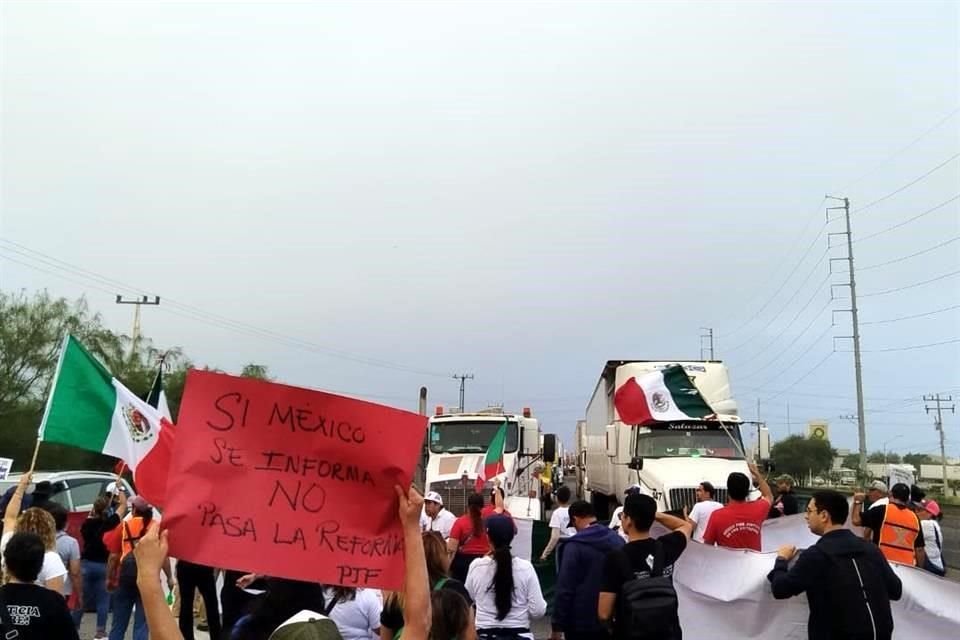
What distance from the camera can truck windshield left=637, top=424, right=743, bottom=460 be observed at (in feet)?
56.3

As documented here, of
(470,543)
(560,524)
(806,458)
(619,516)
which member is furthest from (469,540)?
(806,458)

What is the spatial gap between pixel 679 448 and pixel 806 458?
7404cm

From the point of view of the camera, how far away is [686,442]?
1734 centimetres

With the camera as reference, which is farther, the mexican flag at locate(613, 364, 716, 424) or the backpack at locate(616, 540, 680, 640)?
the mexican flag at locate(613, 364, 716, 424)

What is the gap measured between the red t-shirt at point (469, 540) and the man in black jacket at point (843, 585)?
3.74m

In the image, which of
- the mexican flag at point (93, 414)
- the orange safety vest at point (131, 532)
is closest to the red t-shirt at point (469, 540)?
the orange safety vest at point (131, 532)

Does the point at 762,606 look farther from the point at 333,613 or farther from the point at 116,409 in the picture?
the point at 116,409

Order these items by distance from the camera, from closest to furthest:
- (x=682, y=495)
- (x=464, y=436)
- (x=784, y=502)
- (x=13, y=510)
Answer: (x=13, y=510)
(x=784, y=502)
(x=682, y=495)
(x=464, y=436)

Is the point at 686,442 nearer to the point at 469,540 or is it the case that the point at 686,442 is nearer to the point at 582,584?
the point at 469,540

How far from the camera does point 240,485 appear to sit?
3059 mm

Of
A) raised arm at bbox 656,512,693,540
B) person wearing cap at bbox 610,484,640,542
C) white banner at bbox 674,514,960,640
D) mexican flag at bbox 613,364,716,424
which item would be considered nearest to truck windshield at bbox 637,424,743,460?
mexican flag at bbox 613,364,716,424

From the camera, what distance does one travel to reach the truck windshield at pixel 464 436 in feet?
73.3

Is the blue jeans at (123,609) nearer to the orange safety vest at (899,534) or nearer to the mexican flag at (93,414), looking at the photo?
the mexican flag at (93,414)

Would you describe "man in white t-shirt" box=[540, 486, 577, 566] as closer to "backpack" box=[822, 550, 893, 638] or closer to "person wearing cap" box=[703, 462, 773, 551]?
"person wearing cap" box=[703, 462, 773, 551]
